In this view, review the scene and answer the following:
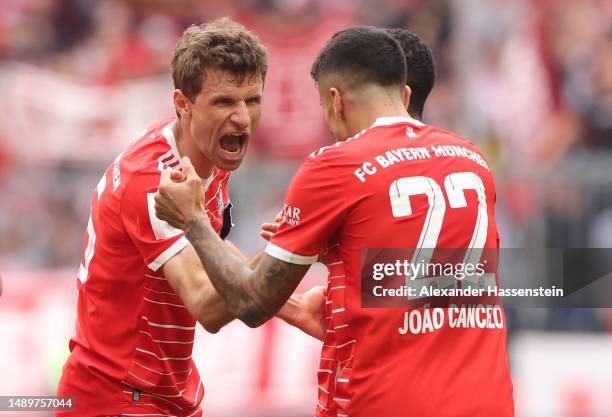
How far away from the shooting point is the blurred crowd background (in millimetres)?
12625

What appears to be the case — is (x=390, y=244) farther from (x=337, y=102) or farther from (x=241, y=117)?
(x=241, y=117)

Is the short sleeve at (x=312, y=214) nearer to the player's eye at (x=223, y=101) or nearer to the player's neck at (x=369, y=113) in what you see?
the player's neck at (x=369, y=113)

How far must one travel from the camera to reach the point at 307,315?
5.86m

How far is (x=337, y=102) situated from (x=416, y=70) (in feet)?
3.24

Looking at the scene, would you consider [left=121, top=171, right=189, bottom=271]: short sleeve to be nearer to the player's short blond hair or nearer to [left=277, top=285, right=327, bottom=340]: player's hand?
the player's short blond hair

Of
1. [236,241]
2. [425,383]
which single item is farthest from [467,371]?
[236,241]

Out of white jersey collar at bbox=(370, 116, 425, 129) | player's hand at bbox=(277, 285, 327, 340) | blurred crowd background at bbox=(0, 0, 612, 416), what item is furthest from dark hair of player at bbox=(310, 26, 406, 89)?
blurred crowd background at bbox=(0, 0, 612, 416)

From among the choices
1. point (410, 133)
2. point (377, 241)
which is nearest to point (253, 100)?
point (410, 133)

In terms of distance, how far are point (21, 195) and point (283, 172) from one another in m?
2.93

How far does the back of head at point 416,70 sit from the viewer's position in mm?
5762

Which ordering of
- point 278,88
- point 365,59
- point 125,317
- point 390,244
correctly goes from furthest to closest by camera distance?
point 278,88
point 125,317
point 365,59
point 390,244

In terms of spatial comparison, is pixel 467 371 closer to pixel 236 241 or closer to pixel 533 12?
pixel 236 241

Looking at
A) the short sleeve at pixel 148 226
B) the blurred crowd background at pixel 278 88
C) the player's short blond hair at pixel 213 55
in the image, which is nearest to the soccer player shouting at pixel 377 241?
the short sleeve at pixel 148 226

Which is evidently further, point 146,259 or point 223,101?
point 223,101
